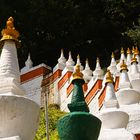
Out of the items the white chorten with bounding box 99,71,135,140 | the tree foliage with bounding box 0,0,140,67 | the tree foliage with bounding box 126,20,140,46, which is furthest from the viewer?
the tree foliage with bounding box 0,0,140,67

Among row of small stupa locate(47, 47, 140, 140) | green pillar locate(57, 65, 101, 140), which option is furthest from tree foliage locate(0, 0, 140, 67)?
green pillar locate(57, 65, 101, 140)

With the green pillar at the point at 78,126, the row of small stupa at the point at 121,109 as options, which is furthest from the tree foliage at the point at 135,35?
the green pillar at the point at 78,126

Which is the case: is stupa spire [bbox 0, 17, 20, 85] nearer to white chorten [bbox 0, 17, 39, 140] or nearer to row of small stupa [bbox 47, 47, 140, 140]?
white chorten [bbox 0, 17, 39, 140]

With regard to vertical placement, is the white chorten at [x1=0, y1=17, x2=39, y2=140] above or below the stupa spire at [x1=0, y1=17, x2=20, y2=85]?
below

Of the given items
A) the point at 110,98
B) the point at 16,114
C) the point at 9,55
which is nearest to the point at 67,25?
the point at 110,98

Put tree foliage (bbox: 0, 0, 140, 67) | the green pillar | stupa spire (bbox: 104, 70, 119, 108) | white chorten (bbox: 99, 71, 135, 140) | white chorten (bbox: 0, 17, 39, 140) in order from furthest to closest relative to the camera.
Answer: tree foliage (bbox: 0, 0, 140, 67) → stupa spire (bbox: 104, 70, 119, 108) → white chorten (bbox: 99, 71, 135, 140) → white chorten (bbox: 0, 17, 39, 140) → the green pillar

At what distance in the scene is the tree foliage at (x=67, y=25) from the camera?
80.6 ft

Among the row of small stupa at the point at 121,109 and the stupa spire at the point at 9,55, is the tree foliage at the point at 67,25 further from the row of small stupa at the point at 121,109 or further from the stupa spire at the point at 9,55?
the stupa spire at the point at 9,55

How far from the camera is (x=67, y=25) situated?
82.3ft

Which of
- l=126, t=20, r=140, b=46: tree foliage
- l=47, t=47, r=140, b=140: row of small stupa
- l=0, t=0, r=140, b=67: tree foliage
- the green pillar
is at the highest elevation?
l=0, t=0, r=140, b=67: tree foliage

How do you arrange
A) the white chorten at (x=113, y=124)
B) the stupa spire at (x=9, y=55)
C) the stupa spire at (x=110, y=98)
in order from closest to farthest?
the stupa spire at (x=9, y=55)
the white chorten at (x=113, y=124)
the stupa spire at (x=110, y=98)

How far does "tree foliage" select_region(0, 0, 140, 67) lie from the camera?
24578 mm

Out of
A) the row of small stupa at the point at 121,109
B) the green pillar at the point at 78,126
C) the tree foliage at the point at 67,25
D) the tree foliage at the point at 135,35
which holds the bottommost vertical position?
the green pillar at the point at 78,126

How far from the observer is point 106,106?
7918 mm
